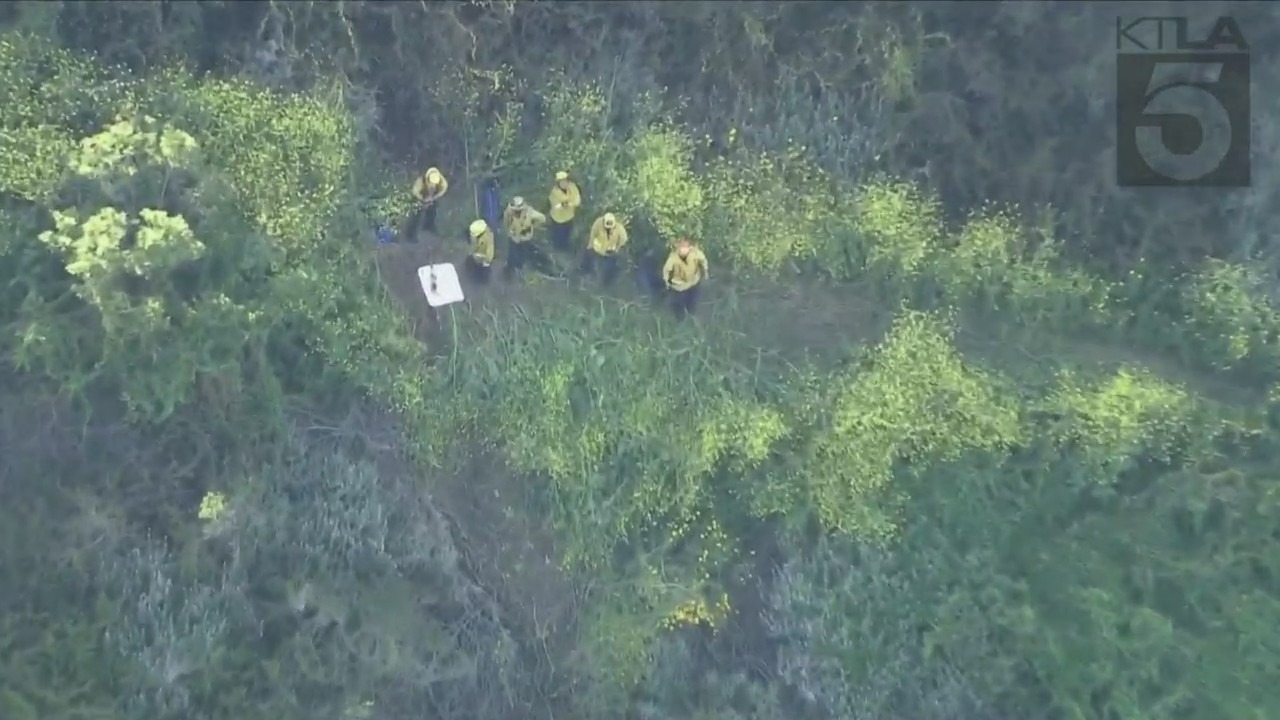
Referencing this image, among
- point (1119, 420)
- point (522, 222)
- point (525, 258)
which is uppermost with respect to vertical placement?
point (522, 222)

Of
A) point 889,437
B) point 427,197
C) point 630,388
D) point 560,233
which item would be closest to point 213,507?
point 427,197

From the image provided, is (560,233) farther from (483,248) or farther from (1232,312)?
(1232,312)

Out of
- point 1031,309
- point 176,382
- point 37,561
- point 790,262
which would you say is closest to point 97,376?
point 176,382

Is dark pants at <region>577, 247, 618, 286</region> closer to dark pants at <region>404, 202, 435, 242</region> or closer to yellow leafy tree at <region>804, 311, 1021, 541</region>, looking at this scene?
dark pants at <region>404, 202, 435, 242</region>

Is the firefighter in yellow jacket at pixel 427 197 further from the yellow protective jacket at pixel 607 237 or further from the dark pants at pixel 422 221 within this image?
the yellow protective jacket at pixel 607 237

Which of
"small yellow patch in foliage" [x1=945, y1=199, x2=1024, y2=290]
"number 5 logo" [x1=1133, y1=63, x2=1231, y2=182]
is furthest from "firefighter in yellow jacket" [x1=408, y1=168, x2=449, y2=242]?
"number 5 logo" [x1=1133, y1=63, x2=1231, y2=182]

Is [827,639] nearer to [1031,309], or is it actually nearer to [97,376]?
[1031,309]

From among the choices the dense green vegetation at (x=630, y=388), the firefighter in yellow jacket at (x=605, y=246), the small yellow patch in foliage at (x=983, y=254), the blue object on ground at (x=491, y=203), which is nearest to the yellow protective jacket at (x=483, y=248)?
the blue object on ground at (x=491, y=203)
